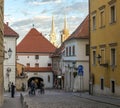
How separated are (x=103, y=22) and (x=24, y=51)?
62.2 meters

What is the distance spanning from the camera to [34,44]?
341 ft

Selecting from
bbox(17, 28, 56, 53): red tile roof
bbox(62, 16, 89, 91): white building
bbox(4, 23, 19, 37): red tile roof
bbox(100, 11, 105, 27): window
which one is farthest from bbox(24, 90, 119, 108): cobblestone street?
bbox(17, 28, 56, 53): red tile roof

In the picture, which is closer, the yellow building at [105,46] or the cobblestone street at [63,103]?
the cobblestone street at [63,103]

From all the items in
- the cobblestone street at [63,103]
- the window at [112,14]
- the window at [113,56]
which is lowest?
the cobblestone street at [63,103]

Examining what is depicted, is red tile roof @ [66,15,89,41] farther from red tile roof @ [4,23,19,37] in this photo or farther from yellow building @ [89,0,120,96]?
yellow building @ [89,0,120,96]

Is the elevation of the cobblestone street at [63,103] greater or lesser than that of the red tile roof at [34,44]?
lesser

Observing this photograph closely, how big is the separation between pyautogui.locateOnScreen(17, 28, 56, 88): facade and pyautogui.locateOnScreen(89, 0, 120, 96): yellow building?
4844 centimetres

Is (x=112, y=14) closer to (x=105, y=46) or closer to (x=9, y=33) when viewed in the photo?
(x=105, y=46)

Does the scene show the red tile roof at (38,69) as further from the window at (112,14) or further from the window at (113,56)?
the window at (112,14)

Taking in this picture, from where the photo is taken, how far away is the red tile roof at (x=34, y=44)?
10156 centimetres

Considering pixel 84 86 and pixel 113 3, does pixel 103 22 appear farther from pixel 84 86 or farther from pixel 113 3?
pixel 84 86

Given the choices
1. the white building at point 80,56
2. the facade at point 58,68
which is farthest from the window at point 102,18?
the facade at point 58,68

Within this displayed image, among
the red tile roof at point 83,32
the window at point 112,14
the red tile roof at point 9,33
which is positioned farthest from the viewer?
the red tile roof at point 9,33

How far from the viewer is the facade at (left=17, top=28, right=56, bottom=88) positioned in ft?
305
